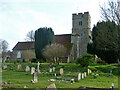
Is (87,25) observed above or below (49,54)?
above

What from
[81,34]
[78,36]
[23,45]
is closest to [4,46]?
[23,45]

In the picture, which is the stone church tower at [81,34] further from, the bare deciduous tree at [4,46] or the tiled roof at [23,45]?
the bare deciduous tree at [4,46]

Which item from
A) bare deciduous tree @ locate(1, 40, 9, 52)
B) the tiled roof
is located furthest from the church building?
bare deciduous tree @ locate(1, 40, 9, 52)

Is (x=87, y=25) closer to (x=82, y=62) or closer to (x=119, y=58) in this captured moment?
(x=119, y=58)

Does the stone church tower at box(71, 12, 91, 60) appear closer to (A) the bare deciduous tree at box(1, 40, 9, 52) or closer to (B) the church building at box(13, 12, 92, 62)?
(B) the church building at box(13, 12, 92, 62)

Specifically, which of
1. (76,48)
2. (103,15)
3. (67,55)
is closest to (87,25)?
(76,48)

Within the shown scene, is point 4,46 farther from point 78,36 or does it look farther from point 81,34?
point 81,34

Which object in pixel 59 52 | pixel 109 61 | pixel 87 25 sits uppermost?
pixel 87 25

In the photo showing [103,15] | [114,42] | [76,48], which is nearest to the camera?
[114,42]

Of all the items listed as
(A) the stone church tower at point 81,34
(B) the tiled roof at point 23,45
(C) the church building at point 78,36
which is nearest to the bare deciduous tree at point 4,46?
(B) the tiled roof at point 23,45

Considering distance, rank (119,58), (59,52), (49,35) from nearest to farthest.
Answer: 1. (59,52)
2. (119,58)
3. (49,35)

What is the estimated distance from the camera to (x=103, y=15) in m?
17.6

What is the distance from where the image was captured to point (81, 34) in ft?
127

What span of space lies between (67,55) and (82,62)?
15818 mm
